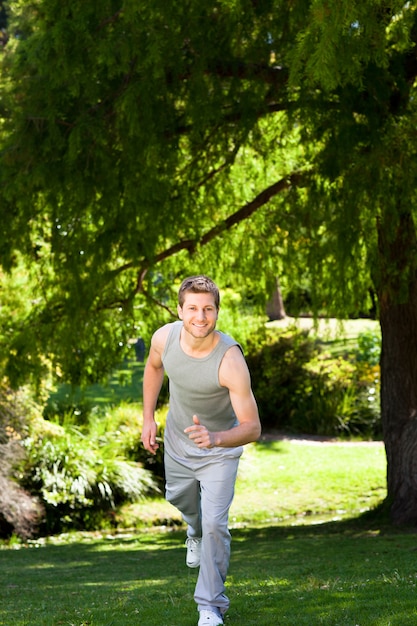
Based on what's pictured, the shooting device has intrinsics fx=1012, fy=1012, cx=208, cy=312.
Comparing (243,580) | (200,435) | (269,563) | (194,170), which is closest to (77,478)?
(194,170)

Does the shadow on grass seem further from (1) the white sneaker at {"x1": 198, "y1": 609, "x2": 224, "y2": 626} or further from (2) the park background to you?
(1) the white sneaker at {"x1": 198, "y1": 609, "x2": 224, "y2": 626}

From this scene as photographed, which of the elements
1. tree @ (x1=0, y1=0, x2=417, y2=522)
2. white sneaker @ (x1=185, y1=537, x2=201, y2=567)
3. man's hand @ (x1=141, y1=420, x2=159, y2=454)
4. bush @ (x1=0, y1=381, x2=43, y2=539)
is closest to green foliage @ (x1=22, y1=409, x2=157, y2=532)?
bush @ (x1=0, y1=381, x2=43, y2=539)

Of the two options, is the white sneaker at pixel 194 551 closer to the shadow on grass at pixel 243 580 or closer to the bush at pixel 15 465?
the shadow on grass at pixel 243 580

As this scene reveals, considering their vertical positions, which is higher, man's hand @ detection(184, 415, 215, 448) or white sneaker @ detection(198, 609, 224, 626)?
man's hand @ detection(184, 415, 215, 448)

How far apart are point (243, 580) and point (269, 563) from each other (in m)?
1.79

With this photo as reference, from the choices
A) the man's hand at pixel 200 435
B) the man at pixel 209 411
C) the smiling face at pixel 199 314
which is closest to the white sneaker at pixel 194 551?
the man at pixel 209 411

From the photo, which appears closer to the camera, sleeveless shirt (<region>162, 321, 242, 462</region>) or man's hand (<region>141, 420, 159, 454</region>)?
sleeveless shirt (<region>162, 321, 242, 462</region>)

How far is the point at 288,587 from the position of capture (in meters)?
6.71

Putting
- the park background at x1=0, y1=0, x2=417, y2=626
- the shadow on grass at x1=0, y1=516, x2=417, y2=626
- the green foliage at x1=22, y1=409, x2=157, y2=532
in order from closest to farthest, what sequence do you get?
1. the shadow on grass at x1=0, y1=516, x2=417, y2=626
2. the park background at x1=0, y1=0, x2=417, y2=626
3. the green foliage at x1=22, y1=409, x2=157, y2=532

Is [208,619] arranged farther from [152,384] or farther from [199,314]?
[199,314]

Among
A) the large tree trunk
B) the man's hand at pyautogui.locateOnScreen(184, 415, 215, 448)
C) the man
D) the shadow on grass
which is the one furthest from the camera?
the large tree trunk

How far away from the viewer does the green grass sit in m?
5.63

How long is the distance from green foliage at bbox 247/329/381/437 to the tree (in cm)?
777

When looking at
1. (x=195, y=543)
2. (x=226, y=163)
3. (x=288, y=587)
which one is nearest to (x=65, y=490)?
(x=226, y=163)
